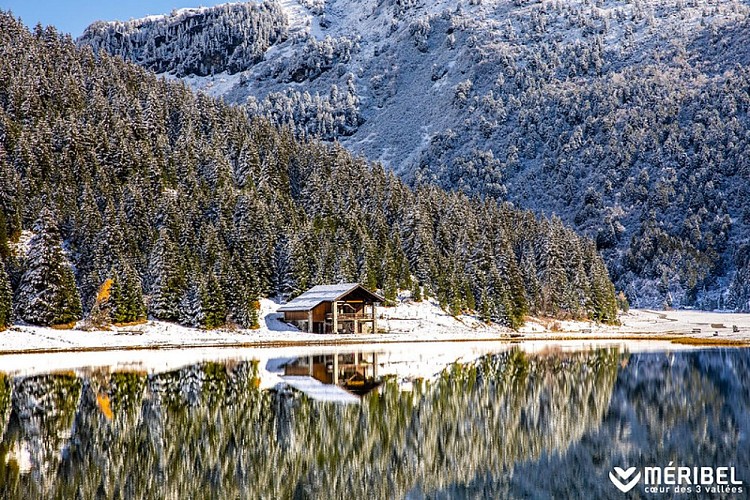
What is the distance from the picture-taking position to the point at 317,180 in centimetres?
11219

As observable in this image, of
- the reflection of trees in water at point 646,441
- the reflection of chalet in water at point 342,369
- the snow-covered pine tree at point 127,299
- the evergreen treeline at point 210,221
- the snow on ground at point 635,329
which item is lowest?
the reflection of trees in water at point 646,441

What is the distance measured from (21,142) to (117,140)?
1428 cm

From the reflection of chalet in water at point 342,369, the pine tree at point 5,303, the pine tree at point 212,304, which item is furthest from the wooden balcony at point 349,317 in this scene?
the pine tree at point 5,303

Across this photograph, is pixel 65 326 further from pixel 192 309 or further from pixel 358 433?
pixel 358 433

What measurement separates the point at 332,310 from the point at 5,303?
3165 centimetres

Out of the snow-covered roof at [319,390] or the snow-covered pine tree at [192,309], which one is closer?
the snow-covered roof at [319,390]

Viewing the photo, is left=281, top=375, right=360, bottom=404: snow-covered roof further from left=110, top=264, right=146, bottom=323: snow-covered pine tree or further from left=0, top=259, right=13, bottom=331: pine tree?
left=110, top=264, right=146, bottom=323: snow-covered pine tree

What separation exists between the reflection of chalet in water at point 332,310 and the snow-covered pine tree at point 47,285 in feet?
72.1

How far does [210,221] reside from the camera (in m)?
96.1

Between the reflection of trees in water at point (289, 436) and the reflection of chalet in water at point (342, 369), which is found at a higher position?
the reflection of chalet in water at point (342, 369)

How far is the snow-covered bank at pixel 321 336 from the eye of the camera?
6275cm

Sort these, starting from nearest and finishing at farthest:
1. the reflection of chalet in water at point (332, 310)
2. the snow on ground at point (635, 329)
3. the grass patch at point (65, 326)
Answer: the grass patch at point (65, 326)
the reflection of chalet in water at point (332, 310)
the snow on ground at point (635, 329)

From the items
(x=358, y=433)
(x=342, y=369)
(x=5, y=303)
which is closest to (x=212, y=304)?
(x=5, y=303)

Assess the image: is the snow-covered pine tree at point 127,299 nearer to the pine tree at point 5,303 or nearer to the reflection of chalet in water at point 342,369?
the pine tree at point 5,303
